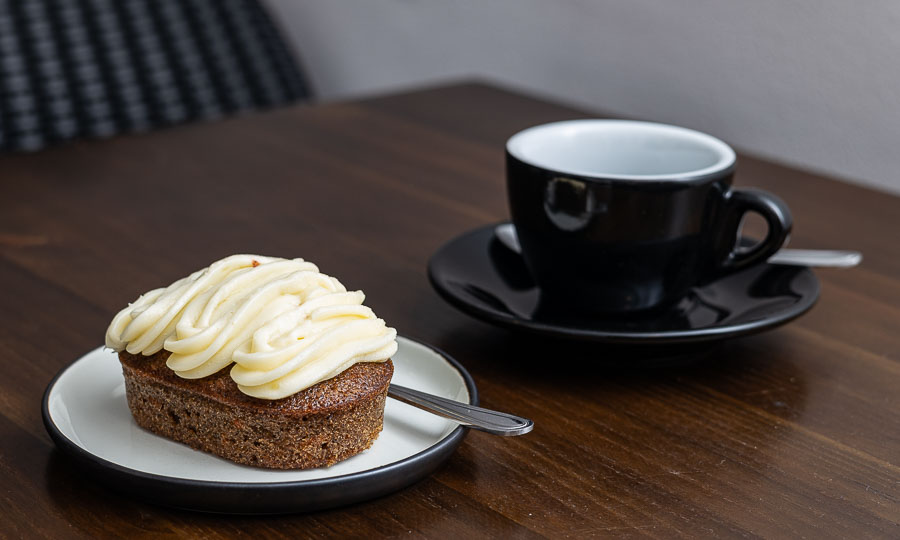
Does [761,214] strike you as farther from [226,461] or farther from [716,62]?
[716,62]

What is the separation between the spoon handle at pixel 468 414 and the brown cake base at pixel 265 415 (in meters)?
0.02

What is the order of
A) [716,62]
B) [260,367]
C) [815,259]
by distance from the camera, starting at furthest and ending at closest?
[716,62], [815,259], [260,367]

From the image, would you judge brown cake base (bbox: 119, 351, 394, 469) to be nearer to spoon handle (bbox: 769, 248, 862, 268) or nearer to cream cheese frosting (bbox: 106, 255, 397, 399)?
cream cheese frosting (bbox: 106, 255, 397, 399)

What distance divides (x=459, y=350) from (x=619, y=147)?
19 cm

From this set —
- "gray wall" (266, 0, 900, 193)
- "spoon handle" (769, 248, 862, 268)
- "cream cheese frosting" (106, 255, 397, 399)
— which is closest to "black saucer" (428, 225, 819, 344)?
"spoon handle" (769, 248, 862, 268)

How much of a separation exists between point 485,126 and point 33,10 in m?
0.77

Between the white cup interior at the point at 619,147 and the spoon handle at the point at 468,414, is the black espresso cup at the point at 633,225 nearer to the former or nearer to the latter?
the white cup interior at the point at 619,147

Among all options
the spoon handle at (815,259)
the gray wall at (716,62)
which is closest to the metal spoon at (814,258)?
the spoon handle at (815,259)

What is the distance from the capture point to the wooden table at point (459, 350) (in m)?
0.46

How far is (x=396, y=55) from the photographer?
1.79 metres

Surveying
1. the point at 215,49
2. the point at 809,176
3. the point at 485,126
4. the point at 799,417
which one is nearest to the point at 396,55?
the point at 215,49

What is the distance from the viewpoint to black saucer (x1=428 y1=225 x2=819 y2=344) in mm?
571

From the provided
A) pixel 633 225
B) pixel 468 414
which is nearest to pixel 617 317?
pixel 633 225

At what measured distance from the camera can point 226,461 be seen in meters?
0.47
